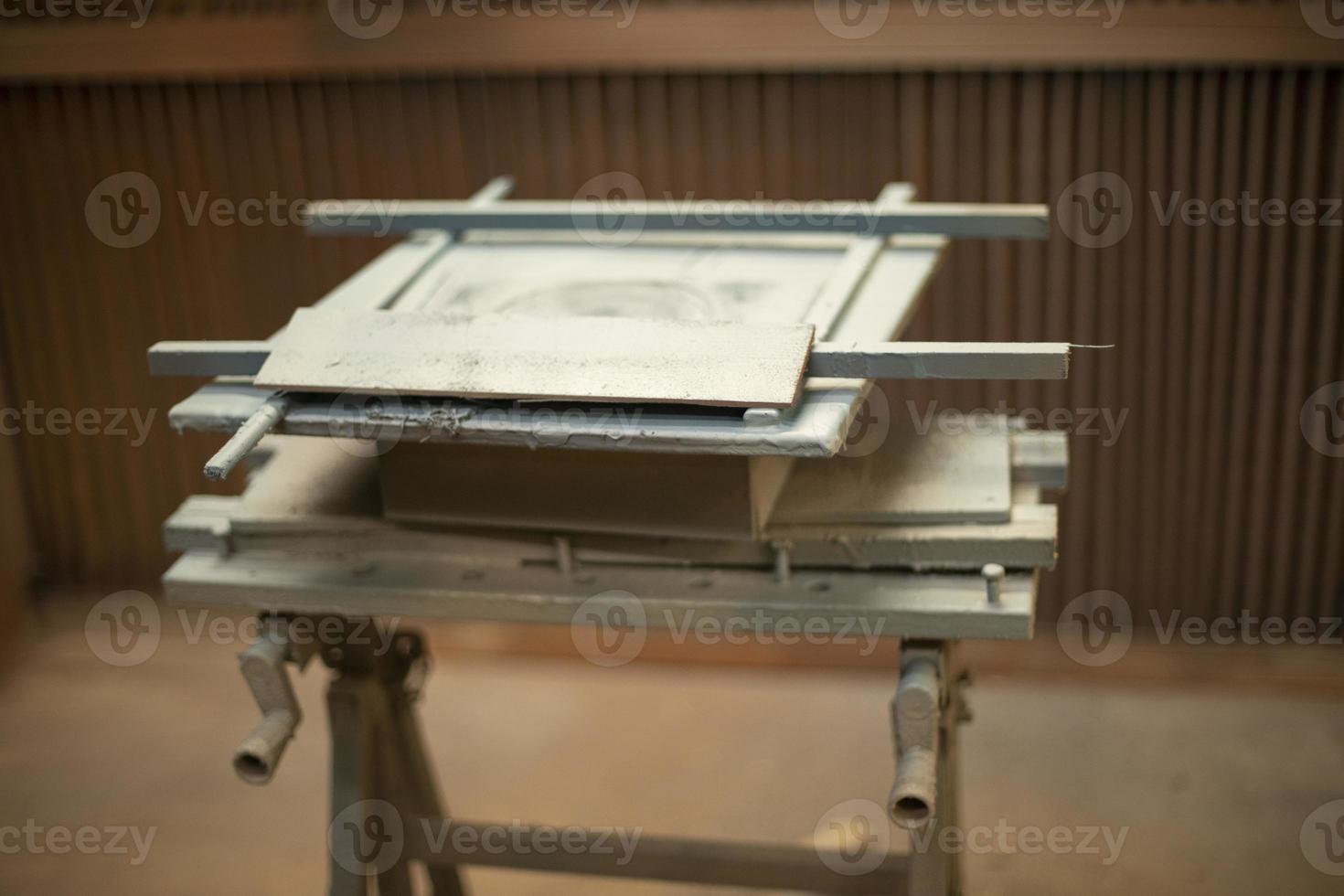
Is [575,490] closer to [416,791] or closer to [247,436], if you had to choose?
[247,436]

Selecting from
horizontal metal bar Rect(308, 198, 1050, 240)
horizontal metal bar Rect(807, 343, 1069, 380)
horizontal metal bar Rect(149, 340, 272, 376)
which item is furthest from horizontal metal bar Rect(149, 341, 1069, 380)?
horizontal metal bar Rect(149, 340, 272, 376)

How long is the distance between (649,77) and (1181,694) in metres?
2.26

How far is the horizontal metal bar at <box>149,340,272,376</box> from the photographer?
259cm

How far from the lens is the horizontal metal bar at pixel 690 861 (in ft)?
9.91

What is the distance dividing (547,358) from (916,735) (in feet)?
2.75

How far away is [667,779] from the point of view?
4156mm

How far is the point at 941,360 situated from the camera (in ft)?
7.50

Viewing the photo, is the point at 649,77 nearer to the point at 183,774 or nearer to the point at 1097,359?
the point at 1097,359

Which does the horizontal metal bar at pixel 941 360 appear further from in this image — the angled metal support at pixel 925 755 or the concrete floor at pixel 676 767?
the concrete floor at pixel 676 767

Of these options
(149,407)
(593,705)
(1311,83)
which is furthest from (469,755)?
(1311,83)

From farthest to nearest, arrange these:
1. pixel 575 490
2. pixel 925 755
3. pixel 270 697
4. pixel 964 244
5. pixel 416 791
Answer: pixel 964 244, pixel 416 791, pixel 270 697, pixel 575 490, pixel 925 755

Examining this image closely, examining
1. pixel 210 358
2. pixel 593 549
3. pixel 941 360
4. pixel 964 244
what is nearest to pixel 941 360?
pixel 941 360

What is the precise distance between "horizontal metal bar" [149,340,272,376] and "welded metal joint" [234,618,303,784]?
1.51 feet

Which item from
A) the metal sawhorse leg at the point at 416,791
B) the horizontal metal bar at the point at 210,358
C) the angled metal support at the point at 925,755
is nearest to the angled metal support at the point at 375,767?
the metal sawhorse leg at the point at 416,791
